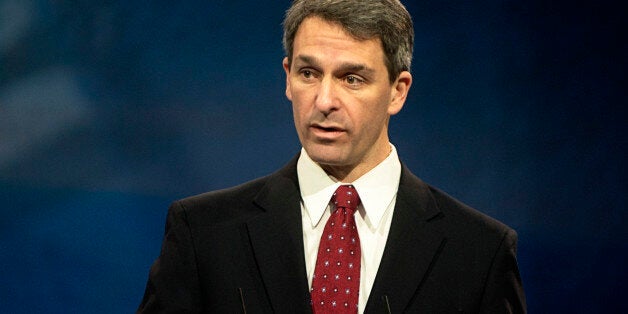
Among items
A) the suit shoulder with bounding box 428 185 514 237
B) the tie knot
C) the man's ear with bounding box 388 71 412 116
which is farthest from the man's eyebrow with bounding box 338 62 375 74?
the suit shoulder with bounding box 428 185 514 237

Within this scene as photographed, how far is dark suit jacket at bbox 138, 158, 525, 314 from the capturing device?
1.87m

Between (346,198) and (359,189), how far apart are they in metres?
0.04

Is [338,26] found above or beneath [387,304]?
above

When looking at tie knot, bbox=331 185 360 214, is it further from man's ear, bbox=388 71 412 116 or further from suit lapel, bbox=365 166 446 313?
man's ear, bbox=388 71 412 116

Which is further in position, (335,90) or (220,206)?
(220,206)

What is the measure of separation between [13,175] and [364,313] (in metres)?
1.30

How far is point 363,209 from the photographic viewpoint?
Result: 1964mm

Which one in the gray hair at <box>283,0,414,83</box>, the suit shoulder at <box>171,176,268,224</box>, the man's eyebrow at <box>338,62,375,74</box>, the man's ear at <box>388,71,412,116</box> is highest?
the gray hair at <box>283,0,414,83</box>

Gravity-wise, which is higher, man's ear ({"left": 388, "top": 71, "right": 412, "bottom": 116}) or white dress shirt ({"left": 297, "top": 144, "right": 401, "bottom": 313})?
man's ear ({"left": 388, "top": 71, "right": 412, "bottom": 116})

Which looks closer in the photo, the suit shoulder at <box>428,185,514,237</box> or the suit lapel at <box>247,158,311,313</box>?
the suit lapel at <box>247,158,311,313</box>

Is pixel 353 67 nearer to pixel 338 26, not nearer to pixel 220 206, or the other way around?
pixel 338 26

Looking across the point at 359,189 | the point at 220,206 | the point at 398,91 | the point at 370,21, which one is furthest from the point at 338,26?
the point at 220,206

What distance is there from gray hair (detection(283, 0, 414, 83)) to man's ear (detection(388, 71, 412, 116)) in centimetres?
2

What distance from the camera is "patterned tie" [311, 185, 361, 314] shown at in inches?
73.0
